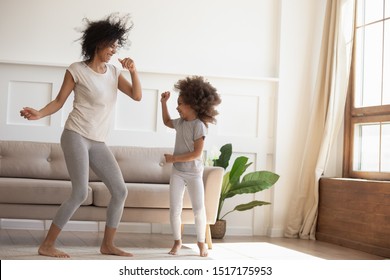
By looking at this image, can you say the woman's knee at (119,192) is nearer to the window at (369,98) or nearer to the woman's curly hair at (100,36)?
the woman's curly hair at (100,36)

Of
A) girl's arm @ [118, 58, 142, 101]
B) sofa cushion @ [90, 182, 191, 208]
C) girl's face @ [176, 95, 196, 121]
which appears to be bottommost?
sofa cushion @ [90, 182, 191, 208]

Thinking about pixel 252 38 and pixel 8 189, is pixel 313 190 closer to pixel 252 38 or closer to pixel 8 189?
pixel 252 38

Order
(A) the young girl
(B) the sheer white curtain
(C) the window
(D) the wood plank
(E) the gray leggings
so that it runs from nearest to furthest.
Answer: (E) the gray leggings
(A) the young girl
(D) the wood plank
(C) the window
(B) the sheer white curtain

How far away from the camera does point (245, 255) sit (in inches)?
175

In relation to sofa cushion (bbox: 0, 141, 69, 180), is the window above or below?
above

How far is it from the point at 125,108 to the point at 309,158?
1.64m

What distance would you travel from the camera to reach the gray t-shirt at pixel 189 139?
390cm

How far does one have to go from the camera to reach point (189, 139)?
3.93 meters

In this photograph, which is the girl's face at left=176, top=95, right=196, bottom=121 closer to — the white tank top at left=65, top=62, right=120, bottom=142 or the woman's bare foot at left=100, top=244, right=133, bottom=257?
the white tank top at left=65, top=62, right=120, bottom=142

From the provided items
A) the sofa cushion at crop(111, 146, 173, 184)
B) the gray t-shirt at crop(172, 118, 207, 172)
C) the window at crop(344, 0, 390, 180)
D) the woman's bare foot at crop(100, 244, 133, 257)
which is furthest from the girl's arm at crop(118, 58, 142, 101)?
the window at crop(344, 0, 390, 180)

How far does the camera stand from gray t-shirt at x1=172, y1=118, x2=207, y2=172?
3.90m

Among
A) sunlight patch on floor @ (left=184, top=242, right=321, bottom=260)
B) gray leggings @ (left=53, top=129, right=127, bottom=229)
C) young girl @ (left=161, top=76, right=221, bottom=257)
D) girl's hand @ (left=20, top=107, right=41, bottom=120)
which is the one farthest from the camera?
sunlight patch on floor @ (left=184, top=242, right=321, bottom=260)

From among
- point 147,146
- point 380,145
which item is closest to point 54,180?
point 147,146

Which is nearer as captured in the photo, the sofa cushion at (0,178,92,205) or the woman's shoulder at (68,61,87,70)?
the woman's shoulder at (68,61,87,70)
